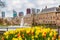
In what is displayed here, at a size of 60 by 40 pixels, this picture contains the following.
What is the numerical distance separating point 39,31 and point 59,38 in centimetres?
38

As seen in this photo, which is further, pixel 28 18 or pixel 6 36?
pixel 28 18

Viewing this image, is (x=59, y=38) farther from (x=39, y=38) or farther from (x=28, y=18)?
(x=28, y=18)

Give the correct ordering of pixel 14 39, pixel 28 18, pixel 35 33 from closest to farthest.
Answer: pixel 14 39 < pixel 35 33 < pixel 28 18

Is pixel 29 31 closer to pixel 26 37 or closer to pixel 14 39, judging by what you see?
pixel 26 37

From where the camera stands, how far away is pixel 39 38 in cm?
327

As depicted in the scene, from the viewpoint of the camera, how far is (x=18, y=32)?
11.8ft

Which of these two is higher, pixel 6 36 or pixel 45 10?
pixel 6 36

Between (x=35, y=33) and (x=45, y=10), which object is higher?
(x=35, y=33)

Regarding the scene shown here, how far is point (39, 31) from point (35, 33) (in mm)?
70

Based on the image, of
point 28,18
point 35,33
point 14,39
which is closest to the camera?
point 14,39

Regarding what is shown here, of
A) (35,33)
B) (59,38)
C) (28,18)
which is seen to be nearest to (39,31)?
(35,33)

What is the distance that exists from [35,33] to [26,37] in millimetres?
178

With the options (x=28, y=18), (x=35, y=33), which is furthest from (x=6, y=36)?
(x=28, y=18)

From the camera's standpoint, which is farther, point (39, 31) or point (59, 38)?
point (39, 31)
